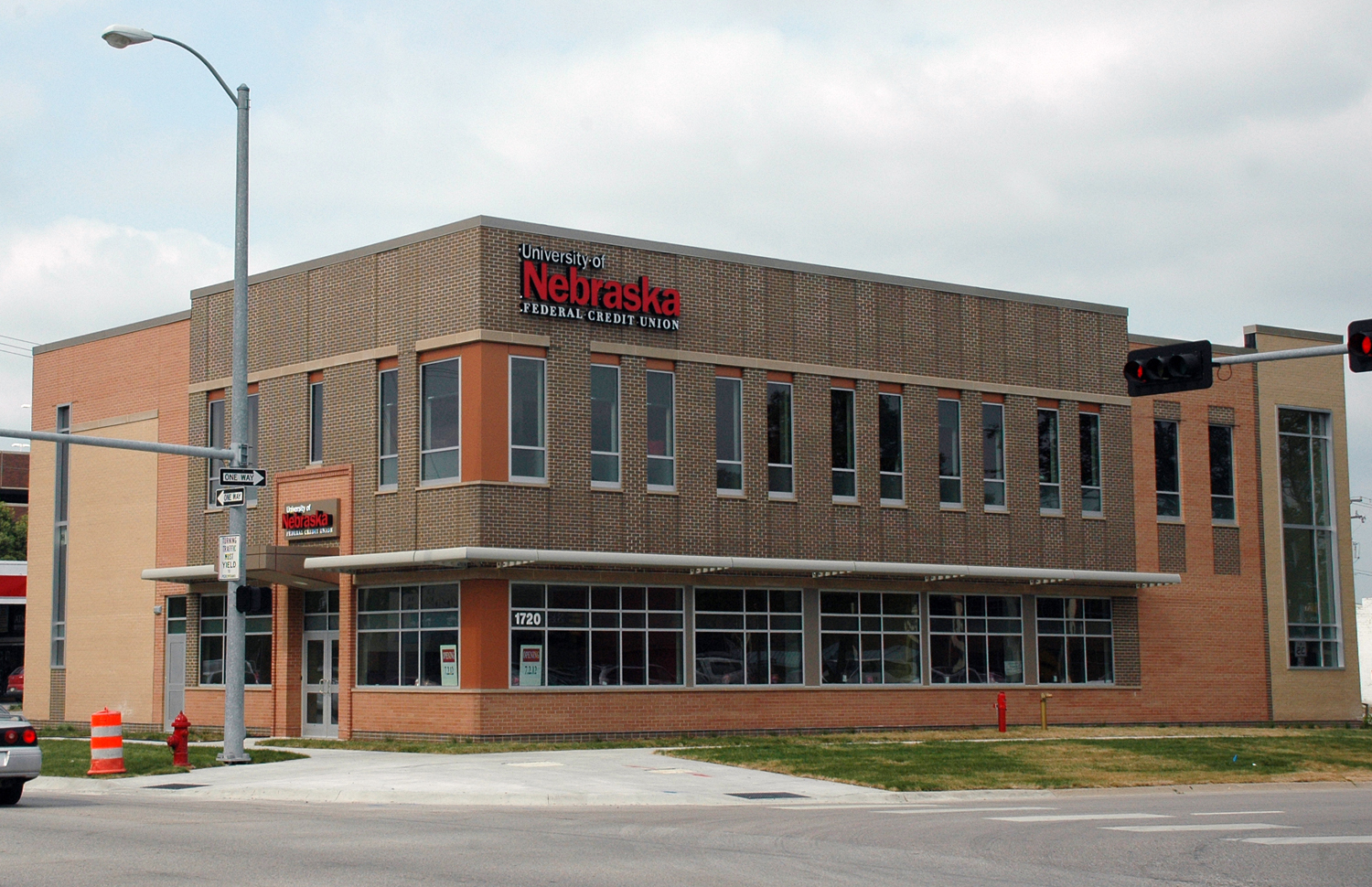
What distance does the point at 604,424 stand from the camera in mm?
32250

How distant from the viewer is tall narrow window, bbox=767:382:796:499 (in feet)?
113

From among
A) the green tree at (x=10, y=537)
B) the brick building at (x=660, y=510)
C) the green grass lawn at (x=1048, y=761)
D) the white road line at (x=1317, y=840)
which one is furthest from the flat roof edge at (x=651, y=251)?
the green tree at (x=10, y=537)

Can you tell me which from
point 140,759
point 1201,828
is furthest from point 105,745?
point 1201,828

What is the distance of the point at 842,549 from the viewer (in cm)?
3491

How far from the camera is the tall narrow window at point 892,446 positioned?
3597cm

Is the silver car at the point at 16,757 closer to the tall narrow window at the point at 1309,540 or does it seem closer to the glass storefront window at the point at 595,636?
the glass storefront window at the point at 595,636

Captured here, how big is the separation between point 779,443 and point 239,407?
12.7 m

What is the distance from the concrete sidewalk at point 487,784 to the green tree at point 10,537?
202 feet

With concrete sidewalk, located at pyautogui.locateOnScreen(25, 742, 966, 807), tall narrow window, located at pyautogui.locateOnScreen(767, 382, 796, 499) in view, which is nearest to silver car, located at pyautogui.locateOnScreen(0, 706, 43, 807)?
concrete sidewalk, located at pyautogui.locateOnScreen(25, 742, 966, 807)

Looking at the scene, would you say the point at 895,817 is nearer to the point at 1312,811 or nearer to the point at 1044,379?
the point at 1312,811

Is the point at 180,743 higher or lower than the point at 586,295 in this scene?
lower

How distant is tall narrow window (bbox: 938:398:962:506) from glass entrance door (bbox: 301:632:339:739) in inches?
547

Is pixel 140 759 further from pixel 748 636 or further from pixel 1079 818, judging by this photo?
pixel 1079 818

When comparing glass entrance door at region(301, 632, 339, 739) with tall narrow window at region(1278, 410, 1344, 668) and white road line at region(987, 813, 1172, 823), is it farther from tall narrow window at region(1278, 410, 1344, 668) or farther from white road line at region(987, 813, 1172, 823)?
tall narrow window at region(1278, 410, 1344, 668)
